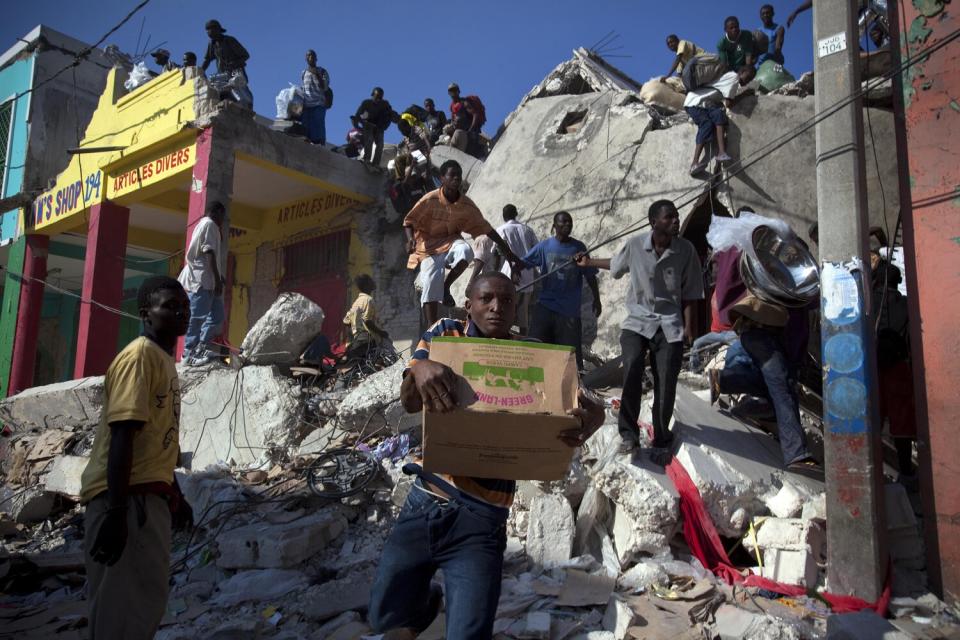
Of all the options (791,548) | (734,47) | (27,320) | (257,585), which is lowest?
(257,585)

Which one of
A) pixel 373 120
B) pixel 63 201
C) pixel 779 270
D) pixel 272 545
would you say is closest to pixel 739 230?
pixel 779 270

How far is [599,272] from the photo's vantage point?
8.05 m

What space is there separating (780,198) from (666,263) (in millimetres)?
3715

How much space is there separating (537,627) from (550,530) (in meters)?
0.86

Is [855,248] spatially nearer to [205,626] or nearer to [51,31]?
[205,626]

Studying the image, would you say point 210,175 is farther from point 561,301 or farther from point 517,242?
point 561,301

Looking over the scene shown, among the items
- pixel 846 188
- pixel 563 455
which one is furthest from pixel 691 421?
pixel 563 455

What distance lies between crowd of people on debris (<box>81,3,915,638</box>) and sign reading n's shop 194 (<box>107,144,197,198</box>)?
67.6 inches

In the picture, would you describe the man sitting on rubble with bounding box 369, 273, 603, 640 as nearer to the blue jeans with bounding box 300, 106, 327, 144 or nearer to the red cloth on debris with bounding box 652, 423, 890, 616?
the red cloth on debris with bounding box 652, 423, 890, 616

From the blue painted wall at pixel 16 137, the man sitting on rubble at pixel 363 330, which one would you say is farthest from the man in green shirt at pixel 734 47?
the blue painted wall at pixel 16 137

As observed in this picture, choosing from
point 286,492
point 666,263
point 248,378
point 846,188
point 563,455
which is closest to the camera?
point 563,455

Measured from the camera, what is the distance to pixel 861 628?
10.3ft

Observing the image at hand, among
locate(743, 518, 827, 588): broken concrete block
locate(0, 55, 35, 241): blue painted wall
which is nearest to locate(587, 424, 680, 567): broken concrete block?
locate(743, 518, 827, 588): broken concrete block

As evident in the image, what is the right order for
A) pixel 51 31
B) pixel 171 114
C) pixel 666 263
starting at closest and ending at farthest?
pixel 666 263 < pixel 171 114 < pixel 51 31
